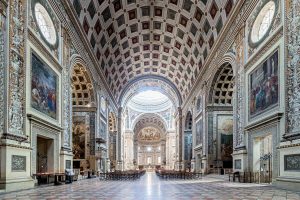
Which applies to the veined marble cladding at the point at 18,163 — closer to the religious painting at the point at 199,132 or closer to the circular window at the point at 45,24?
the circular window at the point at 45,24

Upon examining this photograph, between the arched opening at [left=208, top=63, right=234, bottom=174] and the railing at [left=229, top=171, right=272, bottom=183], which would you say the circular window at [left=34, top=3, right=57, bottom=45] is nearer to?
the railing at [left=229, top=171, right=272, bottom=183]

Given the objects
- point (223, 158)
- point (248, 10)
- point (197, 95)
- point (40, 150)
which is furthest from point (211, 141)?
point (40, 150)

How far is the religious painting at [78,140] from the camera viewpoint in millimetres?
28953

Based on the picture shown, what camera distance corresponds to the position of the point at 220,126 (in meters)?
30.1

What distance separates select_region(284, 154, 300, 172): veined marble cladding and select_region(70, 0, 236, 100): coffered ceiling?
39.1ft

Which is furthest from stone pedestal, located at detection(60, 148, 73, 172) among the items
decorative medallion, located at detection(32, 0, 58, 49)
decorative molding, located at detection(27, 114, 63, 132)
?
decorative medallion, located at detection(32, 0, 58, 49)

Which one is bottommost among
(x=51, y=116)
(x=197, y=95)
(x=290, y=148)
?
(x=290, y=148)

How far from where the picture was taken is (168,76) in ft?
153

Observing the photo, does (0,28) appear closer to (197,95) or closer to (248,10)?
(248,10)

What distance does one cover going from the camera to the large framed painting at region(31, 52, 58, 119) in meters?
15.7

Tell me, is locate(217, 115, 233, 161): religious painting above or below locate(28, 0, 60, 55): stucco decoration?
below

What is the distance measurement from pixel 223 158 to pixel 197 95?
893 centimetres

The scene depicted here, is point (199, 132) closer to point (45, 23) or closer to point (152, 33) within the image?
point (152, 33)

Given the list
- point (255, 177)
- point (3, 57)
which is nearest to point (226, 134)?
point (255, 177)
